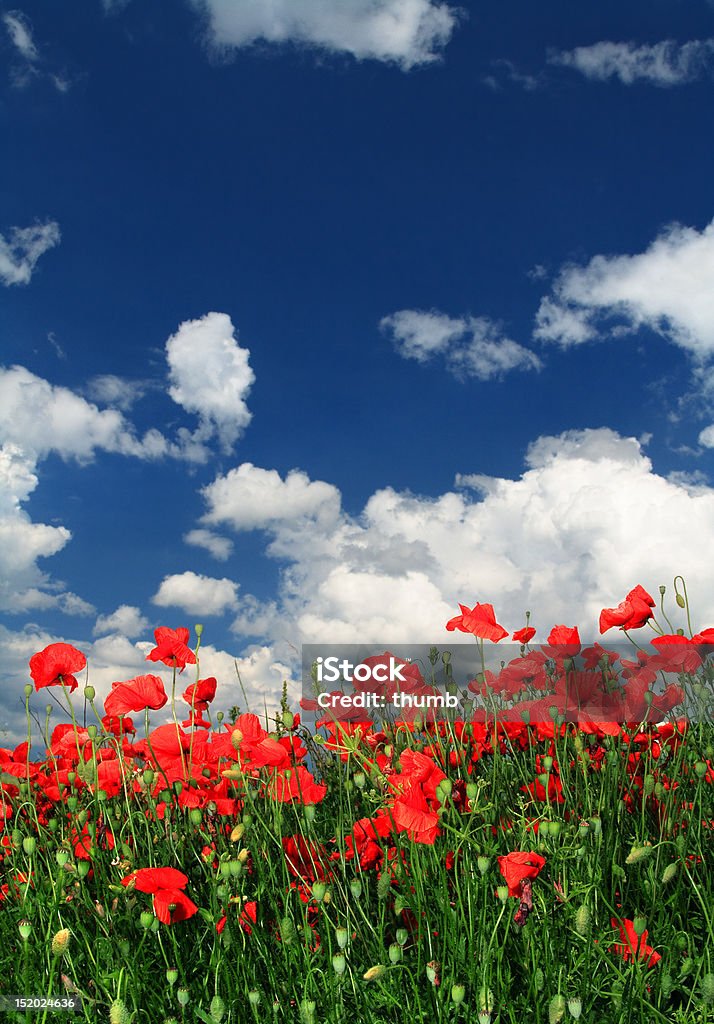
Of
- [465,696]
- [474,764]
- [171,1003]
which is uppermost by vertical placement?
[465,696]

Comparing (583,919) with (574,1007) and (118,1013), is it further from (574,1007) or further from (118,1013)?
(118,1013)

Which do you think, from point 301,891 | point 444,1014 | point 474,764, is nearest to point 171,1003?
point 301,891

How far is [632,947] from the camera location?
2.59m

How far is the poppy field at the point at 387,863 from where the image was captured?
2.52m

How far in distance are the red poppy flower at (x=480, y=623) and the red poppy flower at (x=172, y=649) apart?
4.02ft

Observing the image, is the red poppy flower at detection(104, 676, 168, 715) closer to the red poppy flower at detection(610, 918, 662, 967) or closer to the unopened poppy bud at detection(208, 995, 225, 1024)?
the unopened poppy bud at detection(208, 995, 225, 1024)

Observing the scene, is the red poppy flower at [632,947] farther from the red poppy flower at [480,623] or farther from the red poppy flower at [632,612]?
the red poppy flower at [632,612]

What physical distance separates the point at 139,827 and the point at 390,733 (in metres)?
1.26

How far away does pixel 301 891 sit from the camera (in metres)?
3.14

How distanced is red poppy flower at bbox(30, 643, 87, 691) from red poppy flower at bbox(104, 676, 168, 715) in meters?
0.26

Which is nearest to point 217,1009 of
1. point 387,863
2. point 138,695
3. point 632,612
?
point 387,863

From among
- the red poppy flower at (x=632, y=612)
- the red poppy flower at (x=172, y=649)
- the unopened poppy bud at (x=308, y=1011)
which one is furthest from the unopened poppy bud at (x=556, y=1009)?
the red poppy flower at (x=172, y=649)

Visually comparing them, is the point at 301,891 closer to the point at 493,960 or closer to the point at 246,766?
the point at 246,766

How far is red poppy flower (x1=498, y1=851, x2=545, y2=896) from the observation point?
2.45m
